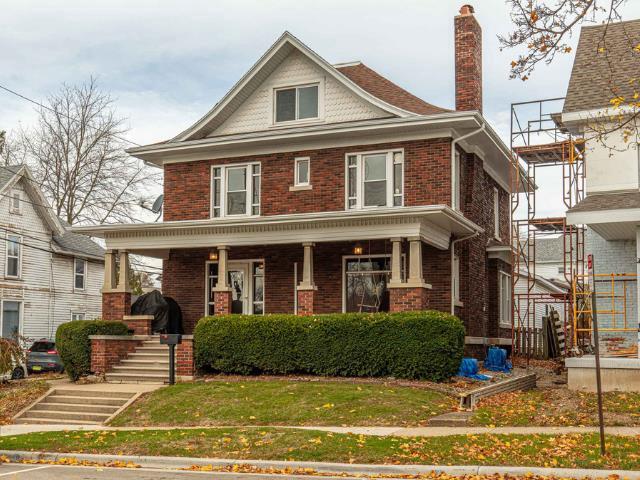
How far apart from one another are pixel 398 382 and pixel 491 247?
949 centimetres

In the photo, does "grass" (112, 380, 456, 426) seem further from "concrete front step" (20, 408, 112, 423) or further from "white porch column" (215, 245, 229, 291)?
"white porch column" (215, 245, 229, 291)

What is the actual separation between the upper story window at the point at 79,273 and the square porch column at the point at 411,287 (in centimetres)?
2527

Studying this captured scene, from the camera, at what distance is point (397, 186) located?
72.7ft

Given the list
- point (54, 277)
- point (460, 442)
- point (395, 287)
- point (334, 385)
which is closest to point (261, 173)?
point (395, 287)

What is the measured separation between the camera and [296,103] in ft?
78.3

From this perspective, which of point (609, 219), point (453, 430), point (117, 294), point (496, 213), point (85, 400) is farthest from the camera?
point (496, 213)

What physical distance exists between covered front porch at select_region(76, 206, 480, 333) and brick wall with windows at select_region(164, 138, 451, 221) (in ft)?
3.56

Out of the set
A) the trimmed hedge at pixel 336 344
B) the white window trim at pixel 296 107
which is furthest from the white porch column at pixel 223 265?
Answer: the white window trim at pixel 296 107

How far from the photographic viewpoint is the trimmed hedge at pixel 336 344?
1777cm

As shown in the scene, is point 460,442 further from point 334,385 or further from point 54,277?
point 54,277

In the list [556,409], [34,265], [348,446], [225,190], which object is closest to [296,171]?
[225,190]

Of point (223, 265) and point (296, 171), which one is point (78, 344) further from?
point (296, 171)

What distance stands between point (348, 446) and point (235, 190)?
13183 mm

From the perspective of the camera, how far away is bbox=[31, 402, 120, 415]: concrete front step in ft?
56.7
